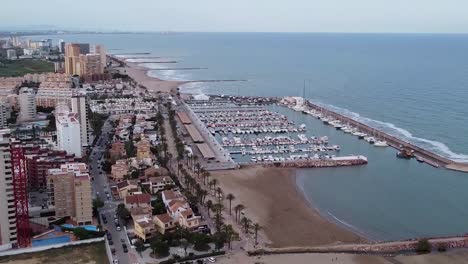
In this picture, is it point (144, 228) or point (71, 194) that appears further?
point (71, 194)

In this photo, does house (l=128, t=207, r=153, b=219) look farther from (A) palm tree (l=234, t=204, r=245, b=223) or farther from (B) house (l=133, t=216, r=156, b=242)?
(A) palm tree (l=234, t=204, r=245, b=223)

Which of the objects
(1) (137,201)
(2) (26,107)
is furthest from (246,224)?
(2) (26,107)

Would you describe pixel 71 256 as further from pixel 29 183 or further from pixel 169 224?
pixel 29 183

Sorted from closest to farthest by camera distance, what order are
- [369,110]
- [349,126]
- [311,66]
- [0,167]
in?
[0,167] < [349,126] < [369,110] < [311,66]

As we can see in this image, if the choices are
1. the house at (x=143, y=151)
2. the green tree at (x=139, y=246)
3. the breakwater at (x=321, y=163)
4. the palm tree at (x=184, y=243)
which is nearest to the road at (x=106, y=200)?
the green tree at (x=139, y=246)

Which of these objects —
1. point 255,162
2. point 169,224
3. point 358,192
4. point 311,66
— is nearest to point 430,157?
point 358,192

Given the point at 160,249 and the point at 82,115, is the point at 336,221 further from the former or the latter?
the point at 82,115
